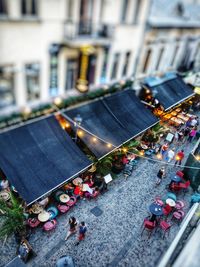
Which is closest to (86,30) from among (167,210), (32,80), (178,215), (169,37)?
(32,80)

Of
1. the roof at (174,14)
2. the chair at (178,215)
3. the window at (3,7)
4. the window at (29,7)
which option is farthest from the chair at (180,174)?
the window at (3,7)

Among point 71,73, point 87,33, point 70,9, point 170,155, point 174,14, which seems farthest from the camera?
point 174,14

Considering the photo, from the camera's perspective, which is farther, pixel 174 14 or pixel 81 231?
pixel 174 14

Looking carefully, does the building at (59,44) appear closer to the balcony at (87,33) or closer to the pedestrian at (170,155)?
the balcony at (87,33)

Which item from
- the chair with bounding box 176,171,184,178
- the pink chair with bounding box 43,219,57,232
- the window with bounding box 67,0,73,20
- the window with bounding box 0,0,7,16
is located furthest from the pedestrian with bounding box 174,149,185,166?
the window with bounding box 0,0,7,16

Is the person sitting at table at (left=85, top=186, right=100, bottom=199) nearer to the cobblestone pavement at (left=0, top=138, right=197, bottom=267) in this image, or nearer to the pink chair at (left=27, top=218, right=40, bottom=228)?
the cobblestone pavement at (left=0, top=138, right=197, bottom=267)

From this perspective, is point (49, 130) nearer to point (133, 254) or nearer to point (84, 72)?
point (84, 72)

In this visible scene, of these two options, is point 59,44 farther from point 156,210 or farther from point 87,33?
point 156,210
